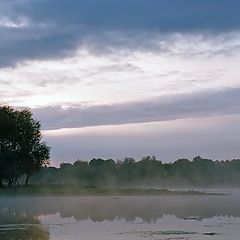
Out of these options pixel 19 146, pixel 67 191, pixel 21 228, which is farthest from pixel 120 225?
pixel 19 146

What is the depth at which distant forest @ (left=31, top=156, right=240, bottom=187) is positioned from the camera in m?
130

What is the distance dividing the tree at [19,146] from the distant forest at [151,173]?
149 ft

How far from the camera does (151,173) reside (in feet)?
451

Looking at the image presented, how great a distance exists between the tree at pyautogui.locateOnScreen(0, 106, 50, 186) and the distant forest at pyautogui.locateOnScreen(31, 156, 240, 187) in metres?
45.5

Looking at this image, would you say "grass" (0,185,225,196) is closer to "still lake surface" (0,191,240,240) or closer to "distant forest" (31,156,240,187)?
"still lake surface" (0,191,240,240)

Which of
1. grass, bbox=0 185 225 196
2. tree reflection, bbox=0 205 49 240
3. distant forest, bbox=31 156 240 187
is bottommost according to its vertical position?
tree reflection, bbox=0 205 49 240

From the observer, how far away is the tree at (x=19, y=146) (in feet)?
246

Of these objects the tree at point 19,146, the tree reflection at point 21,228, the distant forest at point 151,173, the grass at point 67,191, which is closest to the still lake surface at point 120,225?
the tree reflection at point 21,228

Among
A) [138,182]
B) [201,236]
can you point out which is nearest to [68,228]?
[201,236]

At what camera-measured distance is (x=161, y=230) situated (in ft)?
98.4

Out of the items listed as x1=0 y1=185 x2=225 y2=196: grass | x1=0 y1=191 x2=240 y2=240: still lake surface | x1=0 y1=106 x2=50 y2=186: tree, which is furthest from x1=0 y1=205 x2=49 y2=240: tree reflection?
x1=0 y1=106 x2=50 y2=186: tree

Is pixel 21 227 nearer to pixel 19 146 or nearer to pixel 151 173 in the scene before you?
pixel 19 146

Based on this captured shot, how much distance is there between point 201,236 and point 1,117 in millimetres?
53315

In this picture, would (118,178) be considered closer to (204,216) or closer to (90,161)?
(90,161)
